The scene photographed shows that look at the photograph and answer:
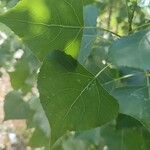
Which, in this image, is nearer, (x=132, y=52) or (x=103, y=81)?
(x=132, y=52)

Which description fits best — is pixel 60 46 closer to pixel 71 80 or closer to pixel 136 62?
pixel 71 80

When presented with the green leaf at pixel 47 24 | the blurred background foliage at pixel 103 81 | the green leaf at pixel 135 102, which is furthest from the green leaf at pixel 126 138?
the green leaf at pixel 47 24

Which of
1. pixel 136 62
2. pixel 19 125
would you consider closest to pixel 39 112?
pixel 136 62

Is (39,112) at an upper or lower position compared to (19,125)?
upper

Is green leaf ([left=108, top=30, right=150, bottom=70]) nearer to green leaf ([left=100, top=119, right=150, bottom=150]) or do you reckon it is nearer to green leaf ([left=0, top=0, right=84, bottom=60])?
green leaf ([left=0, top=0, right=84, bottom=60])

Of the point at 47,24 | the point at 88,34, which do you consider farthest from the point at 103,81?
the point at 47,24

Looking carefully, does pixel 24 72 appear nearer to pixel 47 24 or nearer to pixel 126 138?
pixel 126 138
